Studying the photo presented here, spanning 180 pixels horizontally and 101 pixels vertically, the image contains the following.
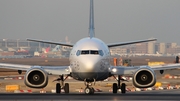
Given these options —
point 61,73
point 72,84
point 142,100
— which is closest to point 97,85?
point 72,84

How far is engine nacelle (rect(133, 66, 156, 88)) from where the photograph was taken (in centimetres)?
3534

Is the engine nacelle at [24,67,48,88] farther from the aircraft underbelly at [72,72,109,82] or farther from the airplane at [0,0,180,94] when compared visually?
the aircraft underbelly at [72,72,109,82]

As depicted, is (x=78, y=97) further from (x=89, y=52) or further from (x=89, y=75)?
(x=89, y=52)

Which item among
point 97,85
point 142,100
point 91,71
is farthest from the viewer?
point 97,85

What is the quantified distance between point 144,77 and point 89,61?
4.08 m

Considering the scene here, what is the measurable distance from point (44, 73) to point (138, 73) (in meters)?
5.80

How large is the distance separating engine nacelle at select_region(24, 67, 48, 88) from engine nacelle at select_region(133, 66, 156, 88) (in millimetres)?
5546

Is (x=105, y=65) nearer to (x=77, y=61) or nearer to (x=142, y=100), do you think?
(x=77, y=61)

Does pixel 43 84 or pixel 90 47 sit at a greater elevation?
pixel 90 47

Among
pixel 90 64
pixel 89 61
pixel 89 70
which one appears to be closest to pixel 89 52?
pixel 89 61

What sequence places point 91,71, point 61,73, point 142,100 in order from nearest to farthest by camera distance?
point 142,100 < point 91,71 < point 61,73

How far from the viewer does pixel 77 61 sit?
34.6 metres

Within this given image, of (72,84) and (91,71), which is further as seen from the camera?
(72,84)

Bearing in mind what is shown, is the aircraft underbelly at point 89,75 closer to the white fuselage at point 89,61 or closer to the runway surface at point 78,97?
the white fuselage at point 89,61
